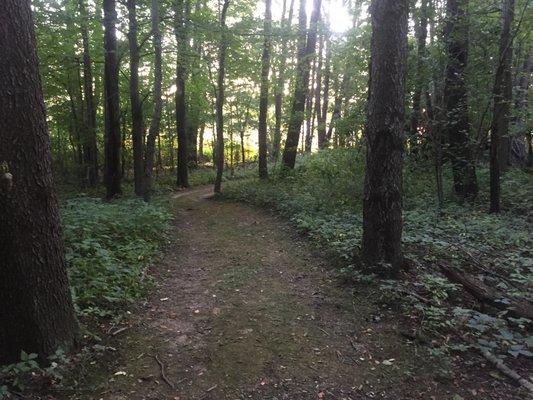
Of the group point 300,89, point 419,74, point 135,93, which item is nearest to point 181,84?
point 300,89

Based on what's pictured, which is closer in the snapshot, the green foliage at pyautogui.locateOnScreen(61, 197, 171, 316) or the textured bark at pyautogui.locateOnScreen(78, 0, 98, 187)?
the green foliage at pyautogui.locateOnScreen(61, 197, 171, 316)

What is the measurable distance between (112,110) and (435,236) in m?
10.5

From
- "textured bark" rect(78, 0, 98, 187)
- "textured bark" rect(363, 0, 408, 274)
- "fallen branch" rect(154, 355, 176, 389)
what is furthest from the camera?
"textured bark" rect(78, 0, 98, 187)

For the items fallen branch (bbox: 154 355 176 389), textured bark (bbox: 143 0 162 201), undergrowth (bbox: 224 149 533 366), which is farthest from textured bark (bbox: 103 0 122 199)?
fallen branch (bbox: 154 355 176 389)

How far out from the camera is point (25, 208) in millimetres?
3334

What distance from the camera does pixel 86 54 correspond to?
1595 cm

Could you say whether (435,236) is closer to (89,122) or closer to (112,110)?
(112,110)

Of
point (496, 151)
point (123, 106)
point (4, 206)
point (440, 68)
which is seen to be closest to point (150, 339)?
point (4, 206)

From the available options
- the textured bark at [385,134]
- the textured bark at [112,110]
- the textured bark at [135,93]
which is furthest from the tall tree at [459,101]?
the textured bark at [112,110]

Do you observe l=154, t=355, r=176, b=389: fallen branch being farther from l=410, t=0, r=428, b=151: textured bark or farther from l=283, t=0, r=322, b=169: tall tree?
l=283, t=0, r=322, b=169: tall tree

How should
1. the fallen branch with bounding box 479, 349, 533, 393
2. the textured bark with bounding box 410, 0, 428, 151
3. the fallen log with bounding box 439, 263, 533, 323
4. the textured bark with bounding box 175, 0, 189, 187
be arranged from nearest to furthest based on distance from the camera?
the fallen branch with bounding box 479, 349, 533, 393 → the fallen log with bounding box 439, 263, 533, 323 → the textured bark with bounding box 410, 0, 428, 151 → the textured bark with bounding box 175, 0, 189, 187

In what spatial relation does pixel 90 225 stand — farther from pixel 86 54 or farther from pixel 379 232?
pixel 86 54

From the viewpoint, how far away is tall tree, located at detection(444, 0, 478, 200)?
381 inches

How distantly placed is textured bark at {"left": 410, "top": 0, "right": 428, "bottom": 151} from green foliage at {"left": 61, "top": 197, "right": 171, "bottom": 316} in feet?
22.6
